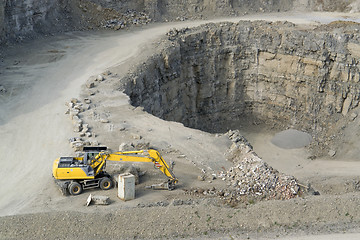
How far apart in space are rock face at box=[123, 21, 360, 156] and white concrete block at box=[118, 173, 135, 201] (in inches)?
554

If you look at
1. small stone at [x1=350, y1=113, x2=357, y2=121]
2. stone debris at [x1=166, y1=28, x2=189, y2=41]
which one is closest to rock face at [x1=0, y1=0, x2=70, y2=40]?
stone debris at [x1=166, y1=28, x2=189, y2=41]

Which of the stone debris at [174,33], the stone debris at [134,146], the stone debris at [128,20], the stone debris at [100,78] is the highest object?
the stone debris at [128,20]

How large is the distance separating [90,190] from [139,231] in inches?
151

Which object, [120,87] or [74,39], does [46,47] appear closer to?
[74,39]

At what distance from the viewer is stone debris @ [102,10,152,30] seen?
39.0m

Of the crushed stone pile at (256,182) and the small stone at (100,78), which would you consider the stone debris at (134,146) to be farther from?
the small stone at (100,78)

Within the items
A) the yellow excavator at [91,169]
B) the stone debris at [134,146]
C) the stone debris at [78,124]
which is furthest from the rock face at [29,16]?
the yellow excavator at [91,169]

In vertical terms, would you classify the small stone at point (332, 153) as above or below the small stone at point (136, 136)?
below

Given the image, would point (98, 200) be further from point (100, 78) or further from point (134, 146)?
point (100, 78)

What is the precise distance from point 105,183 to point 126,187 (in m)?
1.40

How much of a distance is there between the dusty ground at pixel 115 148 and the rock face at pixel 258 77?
294 centimetres

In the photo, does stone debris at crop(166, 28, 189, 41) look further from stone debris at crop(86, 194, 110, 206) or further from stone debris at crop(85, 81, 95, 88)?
stone debris at crop(86, 194, 110, 206)

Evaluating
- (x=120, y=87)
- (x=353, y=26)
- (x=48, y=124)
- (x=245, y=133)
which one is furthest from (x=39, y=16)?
(x=353, y=26)

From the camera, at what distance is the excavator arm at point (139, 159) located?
60.8 ft
